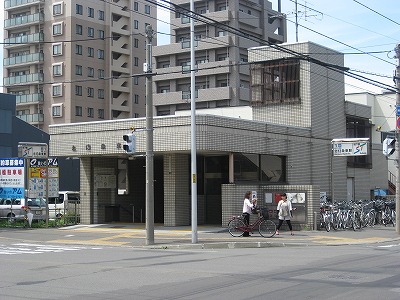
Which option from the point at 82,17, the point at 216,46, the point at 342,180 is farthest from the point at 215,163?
the point at 82,17

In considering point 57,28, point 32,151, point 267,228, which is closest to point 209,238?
point 267,228

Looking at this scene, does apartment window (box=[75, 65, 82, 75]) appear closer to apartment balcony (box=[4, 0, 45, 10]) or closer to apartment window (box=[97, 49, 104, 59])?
apartment window (box=[97, 49, 104, 59])

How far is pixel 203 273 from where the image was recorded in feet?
45.3

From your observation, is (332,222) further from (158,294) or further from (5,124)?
(5,124)

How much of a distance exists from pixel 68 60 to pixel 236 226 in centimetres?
5288

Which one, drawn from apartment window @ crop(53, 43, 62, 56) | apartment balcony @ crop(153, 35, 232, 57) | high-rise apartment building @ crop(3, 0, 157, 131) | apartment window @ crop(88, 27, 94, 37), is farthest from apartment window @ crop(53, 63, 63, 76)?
apartment balcony @ crop(153, 35, 232, 57)

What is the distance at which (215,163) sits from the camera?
3155cm

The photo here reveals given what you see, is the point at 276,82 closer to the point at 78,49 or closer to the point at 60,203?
the point at 60,203

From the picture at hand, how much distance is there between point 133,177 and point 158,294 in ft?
77.1

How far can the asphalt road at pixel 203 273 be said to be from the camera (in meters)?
11.1

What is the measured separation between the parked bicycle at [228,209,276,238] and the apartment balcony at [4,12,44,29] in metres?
57.3

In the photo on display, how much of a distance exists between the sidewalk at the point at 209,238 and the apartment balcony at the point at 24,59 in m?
48.8

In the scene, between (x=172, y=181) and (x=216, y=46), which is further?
(x=216, y=46)

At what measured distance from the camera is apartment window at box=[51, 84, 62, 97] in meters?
73.4
